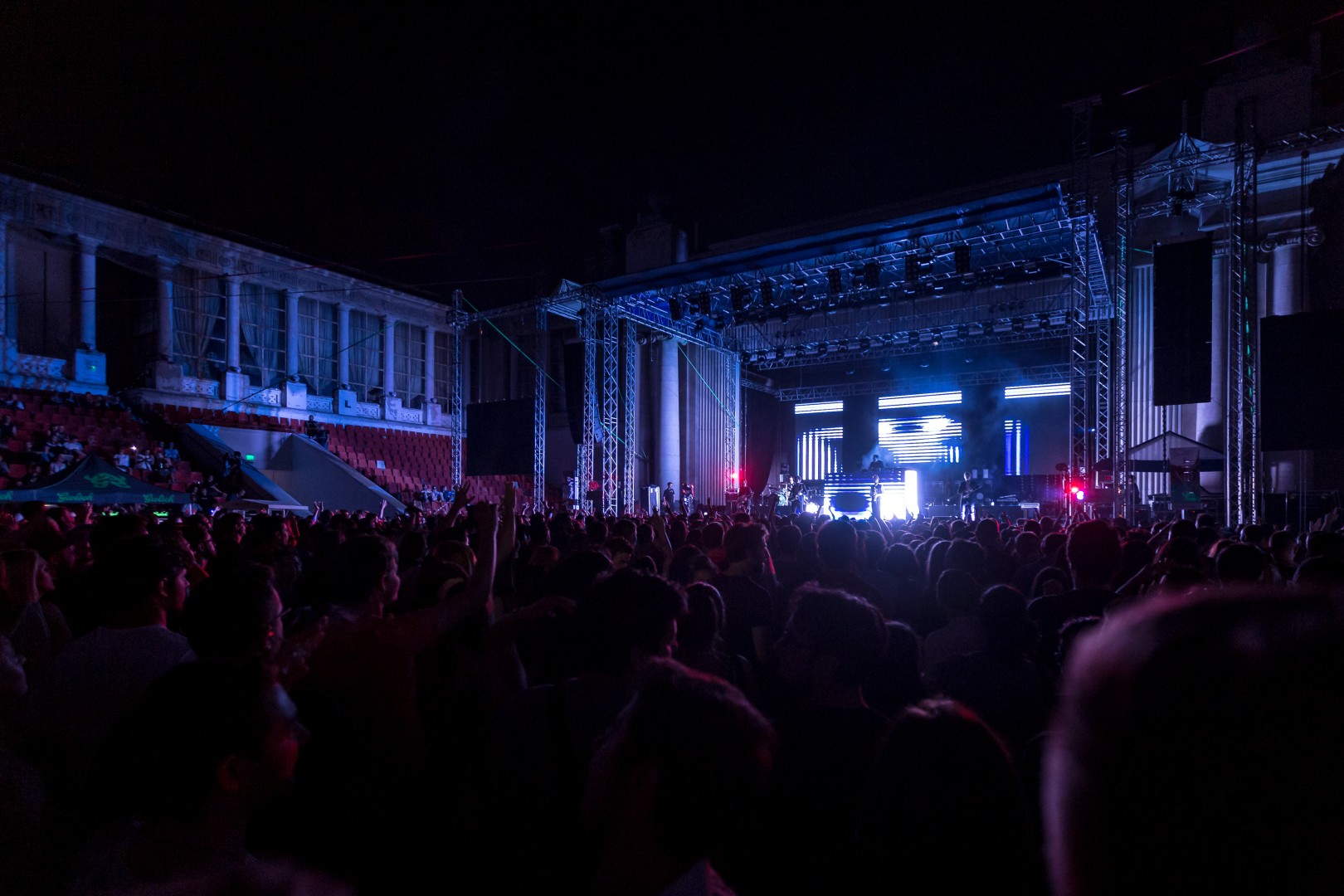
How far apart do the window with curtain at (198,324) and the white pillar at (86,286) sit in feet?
6.53

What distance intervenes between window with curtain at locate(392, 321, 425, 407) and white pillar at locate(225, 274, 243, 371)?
19.2 feet

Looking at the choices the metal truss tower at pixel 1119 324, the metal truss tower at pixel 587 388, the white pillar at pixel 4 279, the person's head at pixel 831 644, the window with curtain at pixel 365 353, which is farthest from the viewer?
the window with curtain at pixel 365 353

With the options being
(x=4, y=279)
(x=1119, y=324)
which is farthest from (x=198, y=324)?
(x=1119, y=324)

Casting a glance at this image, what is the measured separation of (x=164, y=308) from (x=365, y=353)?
23.6 feet

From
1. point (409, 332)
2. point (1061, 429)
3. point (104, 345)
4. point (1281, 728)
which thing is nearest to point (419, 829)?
point (1281, 728)

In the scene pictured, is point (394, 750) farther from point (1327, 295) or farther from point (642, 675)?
point (1327, 295)

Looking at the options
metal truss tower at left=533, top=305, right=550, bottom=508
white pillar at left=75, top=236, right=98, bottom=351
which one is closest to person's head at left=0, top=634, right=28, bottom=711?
metal truss tower at left=533, top=305, right=550, bottom=508

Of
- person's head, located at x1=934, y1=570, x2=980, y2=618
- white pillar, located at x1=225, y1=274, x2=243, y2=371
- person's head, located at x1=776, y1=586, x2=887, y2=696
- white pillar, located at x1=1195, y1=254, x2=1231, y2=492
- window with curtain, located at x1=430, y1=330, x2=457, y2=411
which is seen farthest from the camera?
window with curtain, located at x1=430, y1=330, x2=457, y2=411

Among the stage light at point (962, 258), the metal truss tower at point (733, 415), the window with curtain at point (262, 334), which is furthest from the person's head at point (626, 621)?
the window with curtain at point (262, 334)

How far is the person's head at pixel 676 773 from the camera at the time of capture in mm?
1194

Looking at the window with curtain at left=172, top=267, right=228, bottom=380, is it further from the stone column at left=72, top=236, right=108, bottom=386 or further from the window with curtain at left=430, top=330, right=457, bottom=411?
the window with curtain at left=430, top=330, right=457, bottom=411

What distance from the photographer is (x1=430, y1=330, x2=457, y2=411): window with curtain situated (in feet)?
102

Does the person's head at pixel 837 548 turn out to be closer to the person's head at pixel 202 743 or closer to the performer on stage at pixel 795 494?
the person's head at pixel 202 743

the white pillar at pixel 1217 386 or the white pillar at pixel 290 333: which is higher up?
the white pillar at pixel 290 333
